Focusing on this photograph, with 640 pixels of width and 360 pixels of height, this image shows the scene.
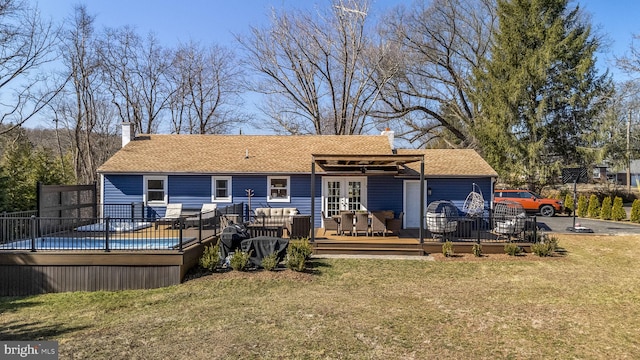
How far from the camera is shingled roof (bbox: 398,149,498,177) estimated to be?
576 inches

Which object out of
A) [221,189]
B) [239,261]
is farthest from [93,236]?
[221,189]

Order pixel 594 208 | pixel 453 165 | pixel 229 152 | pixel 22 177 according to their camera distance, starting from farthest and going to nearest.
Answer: pixel 594 208 → pixel 229 152 → pixel 22 177 → pixel 453 165

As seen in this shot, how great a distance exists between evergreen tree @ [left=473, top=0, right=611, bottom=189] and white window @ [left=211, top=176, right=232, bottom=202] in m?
19.5

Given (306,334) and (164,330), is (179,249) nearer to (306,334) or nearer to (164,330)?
(164,330)

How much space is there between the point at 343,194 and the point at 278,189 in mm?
2769

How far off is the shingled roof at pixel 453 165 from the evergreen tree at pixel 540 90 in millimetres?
10469

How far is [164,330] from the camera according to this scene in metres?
6.06

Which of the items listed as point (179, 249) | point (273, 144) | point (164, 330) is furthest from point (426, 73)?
point (164, 330)

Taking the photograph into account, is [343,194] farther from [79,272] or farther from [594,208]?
[594,208]

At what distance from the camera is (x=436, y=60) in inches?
1206

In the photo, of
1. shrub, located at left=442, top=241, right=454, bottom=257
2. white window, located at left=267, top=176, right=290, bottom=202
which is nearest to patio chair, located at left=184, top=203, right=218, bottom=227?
white window, located at left=267, top=176, right=290, bottom=202

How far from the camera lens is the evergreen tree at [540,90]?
24297 mm

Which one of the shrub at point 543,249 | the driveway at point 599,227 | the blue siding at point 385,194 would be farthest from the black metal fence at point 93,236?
the driveway at point 599,227

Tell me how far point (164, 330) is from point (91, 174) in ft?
71.5
